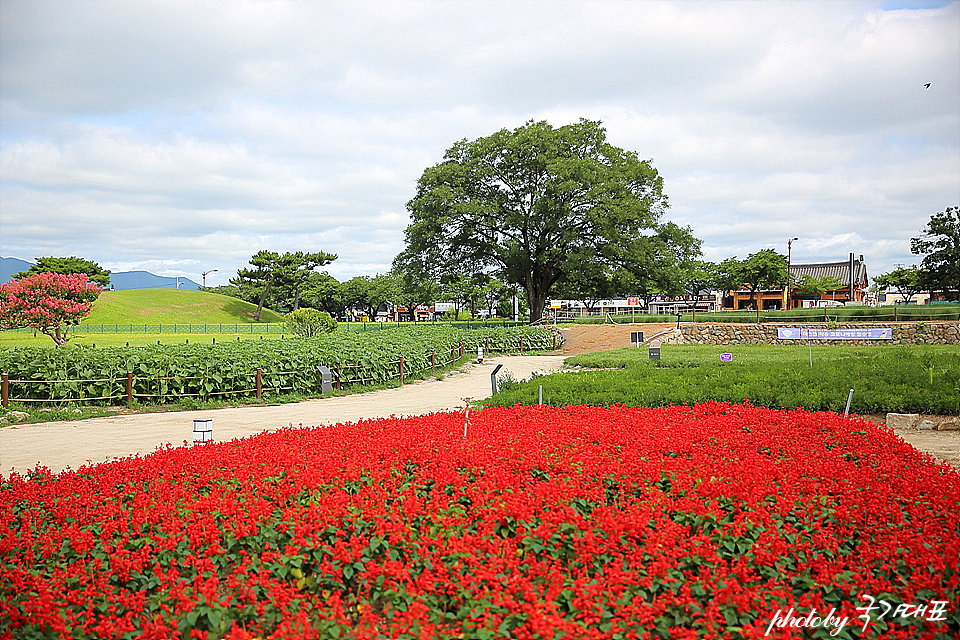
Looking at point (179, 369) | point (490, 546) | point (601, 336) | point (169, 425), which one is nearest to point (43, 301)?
point (179, 369)

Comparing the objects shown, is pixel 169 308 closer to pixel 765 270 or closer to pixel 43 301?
pixel 43 301

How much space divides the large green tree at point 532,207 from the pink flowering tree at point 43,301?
715 inches

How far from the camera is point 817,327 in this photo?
2967 centimetres

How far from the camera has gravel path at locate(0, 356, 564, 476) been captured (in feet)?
26.8

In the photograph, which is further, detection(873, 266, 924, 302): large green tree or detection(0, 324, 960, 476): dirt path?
detection(873, 266, 924, 302): large green tree

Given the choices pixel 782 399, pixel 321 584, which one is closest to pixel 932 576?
pixel 321 584

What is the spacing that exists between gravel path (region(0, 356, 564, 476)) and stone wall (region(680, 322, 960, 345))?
19.1 m

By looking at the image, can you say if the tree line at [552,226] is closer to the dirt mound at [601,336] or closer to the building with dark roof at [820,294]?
the dirt mound at [601,336]

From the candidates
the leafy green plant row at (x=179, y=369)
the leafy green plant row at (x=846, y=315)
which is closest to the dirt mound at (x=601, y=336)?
the leafy green plant row at (x=846, y=315)

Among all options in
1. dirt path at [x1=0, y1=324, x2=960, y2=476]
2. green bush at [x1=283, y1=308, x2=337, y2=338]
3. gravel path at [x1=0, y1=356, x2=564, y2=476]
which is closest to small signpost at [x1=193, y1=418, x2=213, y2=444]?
dirt path at [x1=0, y1=324, x2=960, y2=476]

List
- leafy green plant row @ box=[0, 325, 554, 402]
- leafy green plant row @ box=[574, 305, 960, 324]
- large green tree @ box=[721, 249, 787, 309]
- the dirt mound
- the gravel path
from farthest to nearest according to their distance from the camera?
large green tree @ box=[721, 249, 787, 309] → leafy green plant row @ box=[574, 305, 960, 324] → the dirt mound → leafy green plant row @ box=[0, 325, 554, 402] → the gravel path

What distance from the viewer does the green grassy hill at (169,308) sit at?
2202 inches

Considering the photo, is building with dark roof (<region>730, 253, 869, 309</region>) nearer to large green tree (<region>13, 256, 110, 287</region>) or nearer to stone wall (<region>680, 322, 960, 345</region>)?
stone wall (<region>680, 322, 960, 345</region>)

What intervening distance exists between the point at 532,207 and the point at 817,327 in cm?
1594
